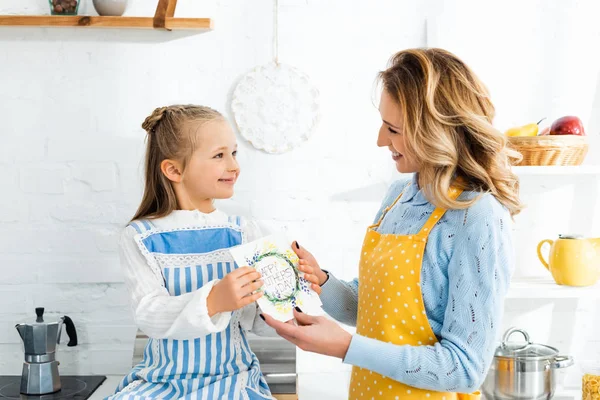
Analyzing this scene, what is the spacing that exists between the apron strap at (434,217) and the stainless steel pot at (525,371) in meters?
0.87

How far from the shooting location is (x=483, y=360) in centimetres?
140

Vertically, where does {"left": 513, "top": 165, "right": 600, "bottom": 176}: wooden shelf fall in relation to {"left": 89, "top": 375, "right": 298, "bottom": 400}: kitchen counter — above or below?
above

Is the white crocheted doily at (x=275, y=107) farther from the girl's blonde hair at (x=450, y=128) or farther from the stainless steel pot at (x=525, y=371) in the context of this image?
the stainless steel pot at (x=525, y=371)

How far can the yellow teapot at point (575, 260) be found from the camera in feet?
6.97

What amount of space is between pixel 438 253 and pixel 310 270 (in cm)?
33

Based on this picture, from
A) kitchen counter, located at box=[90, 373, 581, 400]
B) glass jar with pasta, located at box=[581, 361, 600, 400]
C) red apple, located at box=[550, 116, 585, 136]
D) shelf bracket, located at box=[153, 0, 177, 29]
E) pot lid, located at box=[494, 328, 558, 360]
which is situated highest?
shelf bracket, located at box=[153, 0, 177, 29]

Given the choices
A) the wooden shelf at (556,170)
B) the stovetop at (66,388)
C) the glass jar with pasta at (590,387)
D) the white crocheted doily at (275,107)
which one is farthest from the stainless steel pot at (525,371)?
the stovetop at (66,388)

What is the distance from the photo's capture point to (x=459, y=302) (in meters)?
1.38

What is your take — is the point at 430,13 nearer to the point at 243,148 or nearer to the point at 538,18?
the point at 538,18

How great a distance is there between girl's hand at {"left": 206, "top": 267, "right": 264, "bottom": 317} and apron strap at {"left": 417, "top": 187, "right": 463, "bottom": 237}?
15.3 inches

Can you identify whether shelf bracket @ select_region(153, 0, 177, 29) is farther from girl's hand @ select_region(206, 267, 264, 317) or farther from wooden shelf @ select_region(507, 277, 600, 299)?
wooden shelf @ select_region(507, 277, 600, 299)

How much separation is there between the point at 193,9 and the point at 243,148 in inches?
19.2

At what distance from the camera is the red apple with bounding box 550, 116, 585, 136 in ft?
A: 6.94

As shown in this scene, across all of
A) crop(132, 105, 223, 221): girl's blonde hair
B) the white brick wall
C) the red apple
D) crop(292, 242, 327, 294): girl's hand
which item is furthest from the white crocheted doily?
the red apple
